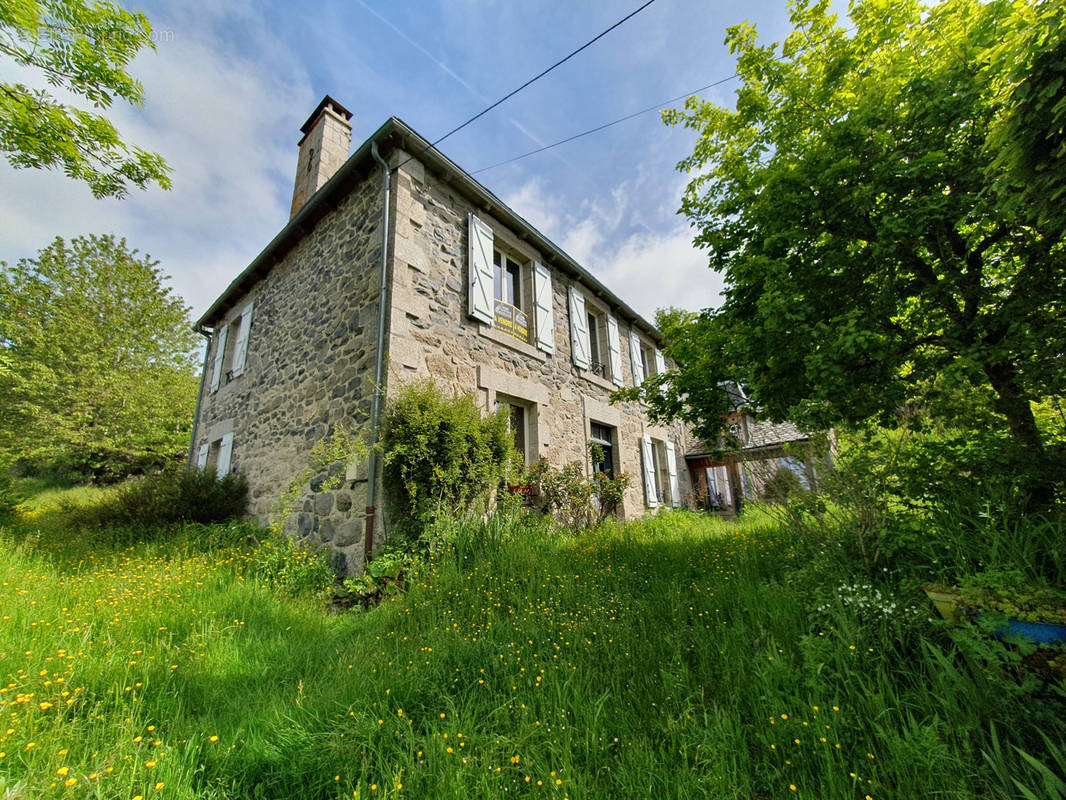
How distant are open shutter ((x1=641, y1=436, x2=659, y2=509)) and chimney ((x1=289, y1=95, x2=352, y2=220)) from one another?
8545 millimetres

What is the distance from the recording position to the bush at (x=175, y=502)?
249 inches

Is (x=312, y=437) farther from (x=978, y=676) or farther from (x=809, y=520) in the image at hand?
(x=978, y=676)

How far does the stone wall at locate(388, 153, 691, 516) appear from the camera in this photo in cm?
537

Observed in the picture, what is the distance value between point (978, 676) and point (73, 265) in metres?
22.8

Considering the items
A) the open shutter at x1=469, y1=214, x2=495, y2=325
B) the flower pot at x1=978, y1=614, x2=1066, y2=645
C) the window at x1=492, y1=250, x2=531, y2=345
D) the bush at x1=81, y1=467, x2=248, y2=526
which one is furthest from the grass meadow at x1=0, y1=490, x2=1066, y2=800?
the window at x1=492, y1=250, x2=531, y2=345

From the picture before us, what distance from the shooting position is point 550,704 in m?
2.12

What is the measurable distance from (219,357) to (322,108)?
5.77 meters

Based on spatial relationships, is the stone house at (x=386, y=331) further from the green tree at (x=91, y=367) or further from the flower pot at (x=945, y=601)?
the green tree at (x=91, y=367)

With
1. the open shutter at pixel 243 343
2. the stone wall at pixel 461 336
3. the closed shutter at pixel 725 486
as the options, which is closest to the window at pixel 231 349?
the open shutter at pixel 243 343

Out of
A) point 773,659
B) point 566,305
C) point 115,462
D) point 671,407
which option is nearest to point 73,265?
point 115,462

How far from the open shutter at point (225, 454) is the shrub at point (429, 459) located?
5273mm

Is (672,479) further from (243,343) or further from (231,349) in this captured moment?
(231,349)

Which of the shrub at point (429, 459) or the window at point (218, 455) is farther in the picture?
the window at point (218, 455)

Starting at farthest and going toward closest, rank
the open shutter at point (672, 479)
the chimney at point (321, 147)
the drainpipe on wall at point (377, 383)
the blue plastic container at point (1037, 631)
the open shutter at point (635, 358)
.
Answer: the open shutter at point (672, 479) → the open shutter at point (635, 358) → the chimney at point (321, 147) → the drainpipe on wall at point (377, 383) → the blue plastic container at point (1037, 631)
